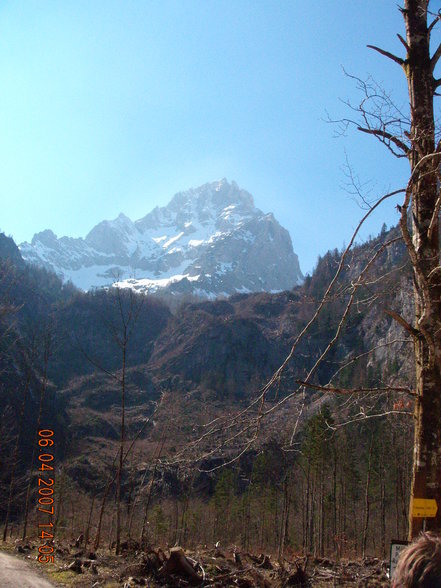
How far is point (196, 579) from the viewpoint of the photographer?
26.3 ft

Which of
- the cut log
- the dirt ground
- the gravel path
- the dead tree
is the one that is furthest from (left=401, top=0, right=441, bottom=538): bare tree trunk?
the gravel path

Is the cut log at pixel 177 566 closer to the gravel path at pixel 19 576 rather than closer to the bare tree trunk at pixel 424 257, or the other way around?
the gravel path at pixel 19 576

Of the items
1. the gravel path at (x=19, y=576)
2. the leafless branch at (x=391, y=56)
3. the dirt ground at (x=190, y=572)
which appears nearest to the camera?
the leafless branch at (x=391, y=56)

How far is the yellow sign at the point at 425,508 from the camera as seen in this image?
4.44 m

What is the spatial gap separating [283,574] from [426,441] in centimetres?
540

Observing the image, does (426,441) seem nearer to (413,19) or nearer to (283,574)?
(413,19)

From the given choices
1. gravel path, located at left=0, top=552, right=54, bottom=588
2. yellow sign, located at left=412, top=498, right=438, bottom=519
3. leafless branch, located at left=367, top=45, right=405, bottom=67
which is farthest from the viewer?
gravel path, located at left=0, top=552, right=54, bottom=588

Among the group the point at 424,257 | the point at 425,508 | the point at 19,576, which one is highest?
the point at 424,257

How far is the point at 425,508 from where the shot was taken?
14.6ft

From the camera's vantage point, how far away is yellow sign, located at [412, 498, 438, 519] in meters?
4.44

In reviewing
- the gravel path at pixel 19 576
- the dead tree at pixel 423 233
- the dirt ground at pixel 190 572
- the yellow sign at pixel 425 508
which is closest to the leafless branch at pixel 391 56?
the dead tree at pixel 423 233

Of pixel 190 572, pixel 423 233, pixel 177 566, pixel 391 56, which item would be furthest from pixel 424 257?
pixel 177 566

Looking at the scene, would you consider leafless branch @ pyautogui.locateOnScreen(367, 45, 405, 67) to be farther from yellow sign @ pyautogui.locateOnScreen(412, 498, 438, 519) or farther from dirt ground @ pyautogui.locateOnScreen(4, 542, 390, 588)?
dirt ground @ pyautogui.locateOnScreen(4, 542, 390, 588)

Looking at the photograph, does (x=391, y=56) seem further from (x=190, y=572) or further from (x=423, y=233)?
(x=190, y=572)
